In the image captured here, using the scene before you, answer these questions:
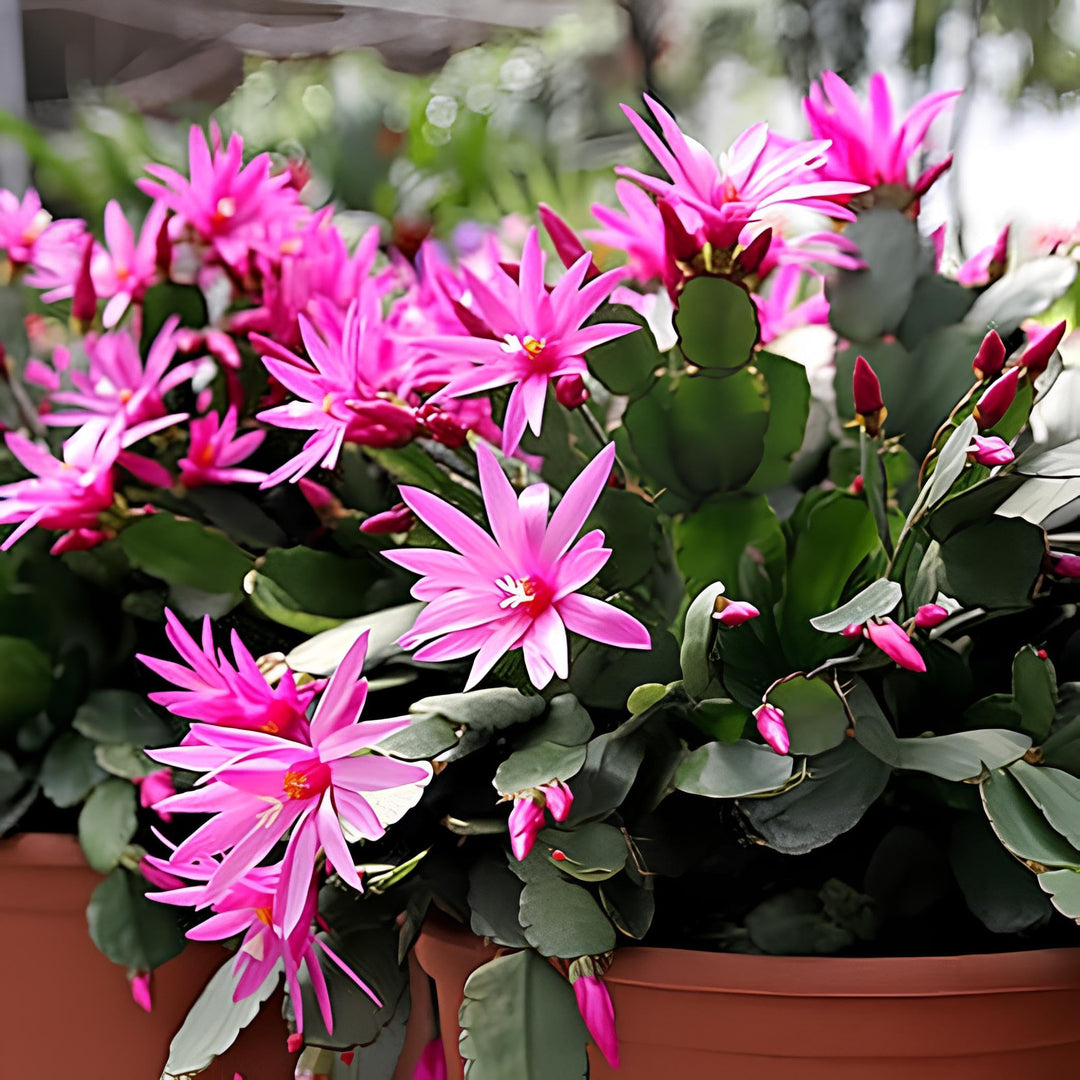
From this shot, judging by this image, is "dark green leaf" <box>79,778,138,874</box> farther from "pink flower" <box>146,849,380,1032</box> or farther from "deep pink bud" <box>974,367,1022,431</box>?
"deep pink bud" <box>974,367,1022,431</box>

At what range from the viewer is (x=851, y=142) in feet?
1.49

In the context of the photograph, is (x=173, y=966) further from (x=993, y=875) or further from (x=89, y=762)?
(x=993, y=875)

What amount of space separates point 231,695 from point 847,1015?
210mm

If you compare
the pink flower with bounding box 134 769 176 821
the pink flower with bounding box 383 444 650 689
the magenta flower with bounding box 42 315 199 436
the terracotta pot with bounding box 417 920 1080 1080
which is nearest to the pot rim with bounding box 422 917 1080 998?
the terracotta pot with bounding box 417 920 1080 1080

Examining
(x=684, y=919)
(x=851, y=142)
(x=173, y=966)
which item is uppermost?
(x=851, y=142)

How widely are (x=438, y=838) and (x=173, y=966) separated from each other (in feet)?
0.61

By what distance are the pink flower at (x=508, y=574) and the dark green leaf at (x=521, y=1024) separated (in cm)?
10

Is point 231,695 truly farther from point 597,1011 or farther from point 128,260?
point 128,260

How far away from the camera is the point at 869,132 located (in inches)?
17.9

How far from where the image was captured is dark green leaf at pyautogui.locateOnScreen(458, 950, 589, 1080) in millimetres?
312

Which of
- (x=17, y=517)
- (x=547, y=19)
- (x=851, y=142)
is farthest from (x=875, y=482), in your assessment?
(x=547, y=19)

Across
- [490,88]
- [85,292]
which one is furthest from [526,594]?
[490,88]

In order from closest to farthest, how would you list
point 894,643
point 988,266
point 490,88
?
point 894,643 < point 988,266 < point 490,88

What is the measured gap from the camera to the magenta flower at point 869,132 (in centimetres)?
45
